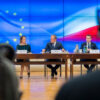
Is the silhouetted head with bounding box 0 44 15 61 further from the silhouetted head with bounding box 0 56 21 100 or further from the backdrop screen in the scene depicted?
the backdrop screen

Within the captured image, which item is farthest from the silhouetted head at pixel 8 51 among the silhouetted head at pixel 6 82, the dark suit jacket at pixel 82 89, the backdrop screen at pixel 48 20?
the backdrop screen at pixel 48 20

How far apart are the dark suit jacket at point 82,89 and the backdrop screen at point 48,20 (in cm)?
769

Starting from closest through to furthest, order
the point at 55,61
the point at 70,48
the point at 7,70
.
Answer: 1. the point at 7,70
2. the point at 55,61
3. the point at 70,48

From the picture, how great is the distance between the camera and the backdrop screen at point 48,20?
8.07 m

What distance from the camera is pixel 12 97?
0.47 metres

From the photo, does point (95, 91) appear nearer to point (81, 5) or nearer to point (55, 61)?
point (55, 61)

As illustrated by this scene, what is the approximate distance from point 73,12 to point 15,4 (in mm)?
1707

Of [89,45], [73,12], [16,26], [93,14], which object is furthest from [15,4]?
[89,45]

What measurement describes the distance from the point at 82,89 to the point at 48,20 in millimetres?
7891

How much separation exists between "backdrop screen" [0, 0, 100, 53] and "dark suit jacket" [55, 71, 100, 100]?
25.2 ft

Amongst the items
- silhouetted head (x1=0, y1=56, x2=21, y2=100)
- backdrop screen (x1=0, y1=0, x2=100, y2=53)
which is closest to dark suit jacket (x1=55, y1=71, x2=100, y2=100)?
silhouetted head (x1=0, y1=56, x2=21, y2=100)

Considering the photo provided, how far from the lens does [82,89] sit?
35 centimetres

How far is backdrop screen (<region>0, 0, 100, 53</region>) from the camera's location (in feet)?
26.5

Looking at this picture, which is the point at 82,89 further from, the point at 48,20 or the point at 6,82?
the point at 48,20
